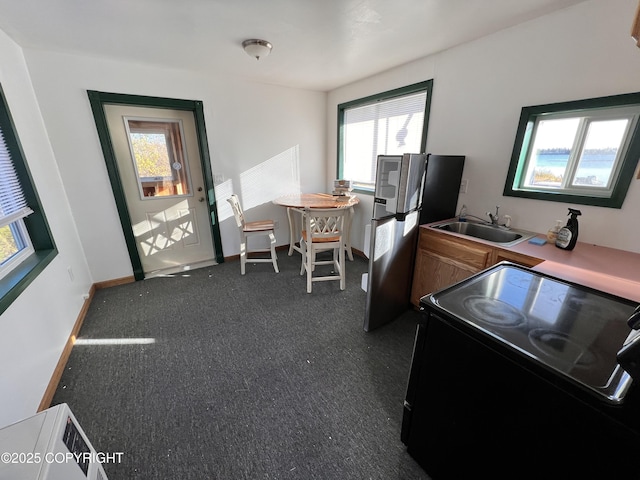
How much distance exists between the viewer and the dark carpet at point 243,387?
4.11 feet

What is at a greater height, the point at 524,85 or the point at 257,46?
the point at 257,46

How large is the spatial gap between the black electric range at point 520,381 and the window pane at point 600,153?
1088 mm

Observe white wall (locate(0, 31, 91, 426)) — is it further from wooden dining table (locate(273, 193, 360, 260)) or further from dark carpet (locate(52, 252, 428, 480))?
wooden dining table (locate(273, 193, 360, 260))

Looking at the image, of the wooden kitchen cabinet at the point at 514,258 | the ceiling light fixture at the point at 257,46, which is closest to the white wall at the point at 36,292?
the ceiling light fixture at the point at 257,46

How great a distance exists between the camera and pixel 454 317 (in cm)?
93

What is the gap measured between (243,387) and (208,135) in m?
2.83

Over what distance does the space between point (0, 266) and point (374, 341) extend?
252 cm

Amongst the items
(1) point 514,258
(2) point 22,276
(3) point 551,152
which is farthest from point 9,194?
(3) point 551,152

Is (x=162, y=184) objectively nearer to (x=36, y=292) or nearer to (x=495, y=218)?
(x=36, y=292)

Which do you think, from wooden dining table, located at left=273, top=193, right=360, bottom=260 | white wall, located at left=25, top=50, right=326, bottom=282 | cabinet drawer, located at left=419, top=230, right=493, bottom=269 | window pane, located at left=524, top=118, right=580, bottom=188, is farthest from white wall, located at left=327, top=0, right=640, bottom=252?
white wall, located at left=25, top=50, right=326, bottom=282

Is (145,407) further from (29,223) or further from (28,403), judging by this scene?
(29,223)

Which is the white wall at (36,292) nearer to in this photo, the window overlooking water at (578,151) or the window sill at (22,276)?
the window sill at (22,276)

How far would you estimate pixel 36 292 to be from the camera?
1.67m

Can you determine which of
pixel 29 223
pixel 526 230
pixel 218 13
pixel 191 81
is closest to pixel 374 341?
pixel 526 230
